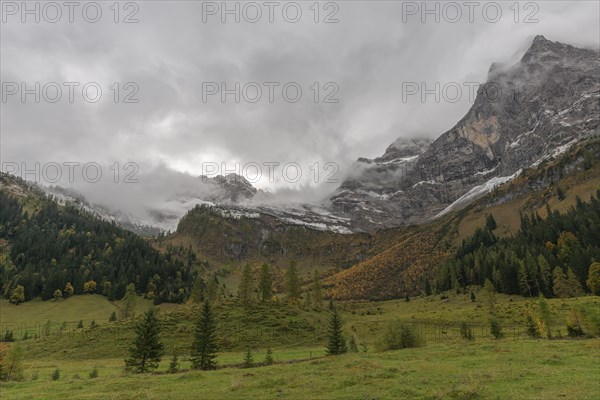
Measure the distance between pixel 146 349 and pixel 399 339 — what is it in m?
37.9

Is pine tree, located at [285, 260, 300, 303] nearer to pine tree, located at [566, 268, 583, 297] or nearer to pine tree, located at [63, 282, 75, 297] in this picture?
pine tree, located at [566, 268, 583, 297]

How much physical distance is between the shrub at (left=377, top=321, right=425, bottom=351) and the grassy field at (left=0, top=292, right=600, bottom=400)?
9.93 feet

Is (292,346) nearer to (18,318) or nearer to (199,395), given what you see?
(199,395)

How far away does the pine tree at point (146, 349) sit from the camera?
166 ft

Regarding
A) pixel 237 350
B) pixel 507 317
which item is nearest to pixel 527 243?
pixel 507 317

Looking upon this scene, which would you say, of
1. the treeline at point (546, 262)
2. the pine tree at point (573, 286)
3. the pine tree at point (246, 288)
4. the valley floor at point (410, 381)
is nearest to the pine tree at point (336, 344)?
the valley floor at point (410, 381)

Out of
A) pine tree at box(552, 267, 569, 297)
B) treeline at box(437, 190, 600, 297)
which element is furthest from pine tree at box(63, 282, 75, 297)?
pine tree at box(552, 267, 569, 297)

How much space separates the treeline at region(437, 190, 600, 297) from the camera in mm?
111106

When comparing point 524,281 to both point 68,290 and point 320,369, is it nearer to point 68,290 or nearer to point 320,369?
point 320,369

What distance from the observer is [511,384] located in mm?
26672

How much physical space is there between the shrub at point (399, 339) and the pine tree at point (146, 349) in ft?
111

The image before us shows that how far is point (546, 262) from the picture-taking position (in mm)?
118812

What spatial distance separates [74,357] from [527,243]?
178 m

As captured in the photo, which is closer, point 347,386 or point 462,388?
point 462,388
